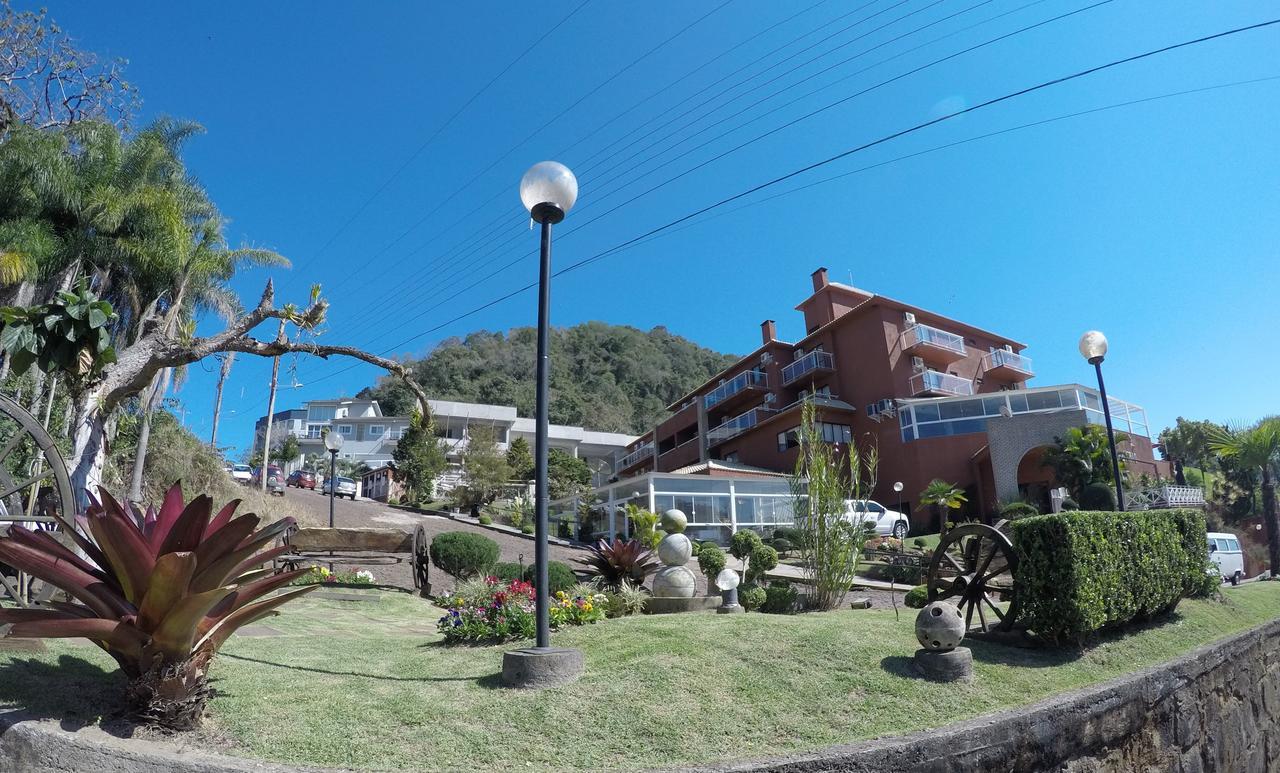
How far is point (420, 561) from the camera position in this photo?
47.7 ft

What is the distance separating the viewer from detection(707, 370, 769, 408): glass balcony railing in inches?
1672

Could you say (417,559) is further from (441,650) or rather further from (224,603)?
(224,603)

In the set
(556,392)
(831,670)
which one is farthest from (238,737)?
(556,392)

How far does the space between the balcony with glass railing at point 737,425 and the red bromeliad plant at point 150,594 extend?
37038 millimetres

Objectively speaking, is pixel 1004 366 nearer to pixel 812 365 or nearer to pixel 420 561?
pixel 812 365

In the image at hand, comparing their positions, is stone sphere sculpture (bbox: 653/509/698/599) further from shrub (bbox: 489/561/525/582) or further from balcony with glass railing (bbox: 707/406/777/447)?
balcony with glass railing (bbox: 707/406/777/447)

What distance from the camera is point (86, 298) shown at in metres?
7.55

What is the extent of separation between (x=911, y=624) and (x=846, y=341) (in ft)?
106

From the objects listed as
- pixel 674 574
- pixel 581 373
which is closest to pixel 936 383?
pixel 674 574

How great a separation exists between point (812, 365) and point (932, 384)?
6.58 metres

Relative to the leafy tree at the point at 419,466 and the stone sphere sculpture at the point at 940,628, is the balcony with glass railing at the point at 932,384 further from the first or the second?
the stone sphere sculpture at the point at 940,628

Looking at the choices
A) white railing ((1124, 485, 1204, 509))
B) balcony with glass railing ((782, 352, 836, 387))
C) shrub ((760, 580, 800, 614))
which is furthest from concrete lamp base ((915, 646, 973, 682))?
balcony with glass railing ((782, 352, 836, 387))

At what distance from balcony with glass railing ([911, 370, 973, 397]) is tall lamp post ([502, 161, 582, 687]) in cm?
3177

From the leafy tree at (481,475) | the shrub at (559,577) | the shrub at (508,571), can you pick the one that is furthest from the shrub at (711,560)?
the leafy tree at (481,475)
